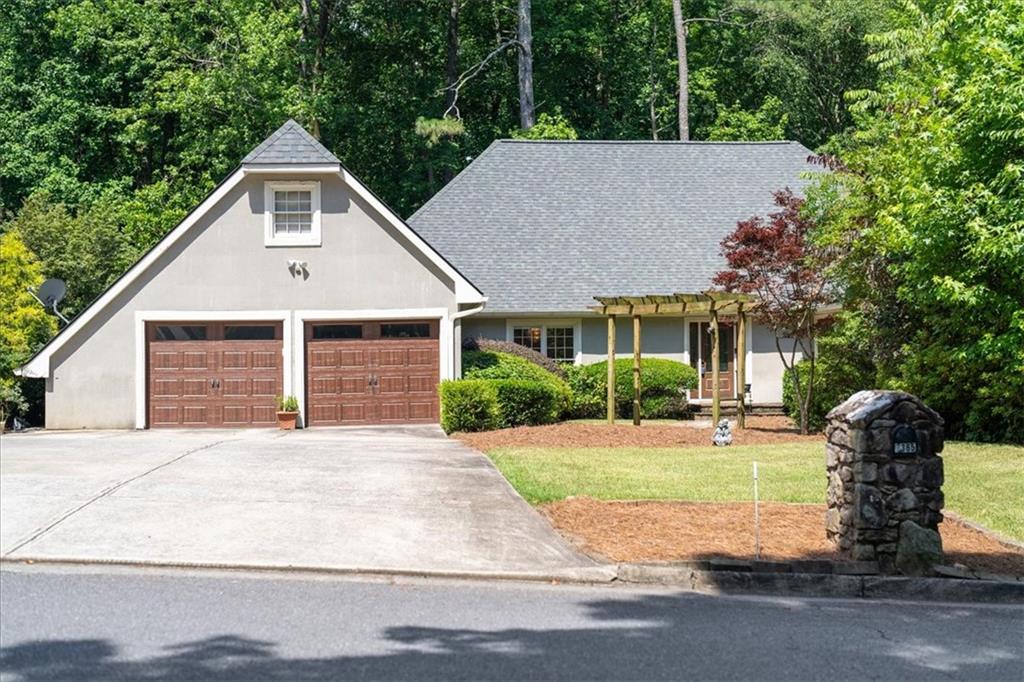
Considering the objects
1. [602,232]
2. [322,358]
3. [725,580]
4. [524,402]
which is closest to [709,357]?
[602,232]

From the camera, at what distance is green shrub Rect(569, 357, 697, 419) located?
92.4 feet

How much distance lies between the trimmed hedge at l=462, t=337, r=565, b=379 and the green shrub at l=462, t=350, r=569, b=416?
1.84 feet

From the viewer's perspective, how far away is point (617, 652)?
802 centimetres

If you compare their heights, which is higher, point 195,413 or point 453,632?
point 195,413

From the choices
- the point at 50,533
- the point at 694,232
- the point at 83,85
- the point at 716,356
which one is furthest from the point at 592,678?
the point at 83,85

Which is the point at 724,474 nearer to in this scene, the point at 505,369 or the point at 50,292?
the point at 505,369

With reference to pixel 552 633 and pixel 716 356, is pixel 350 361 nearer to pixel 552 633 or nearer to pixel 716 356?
pixel 716 356

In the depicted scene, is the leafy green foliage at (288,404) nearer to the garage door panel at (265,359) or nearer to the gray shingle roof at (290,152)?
the garage door panel at (265,359)

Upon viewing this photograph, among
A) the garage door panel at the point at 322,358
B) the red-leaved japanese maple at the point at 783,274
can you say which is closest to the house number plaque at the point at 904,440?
the red-leaved japanese maple at the point at 783,274

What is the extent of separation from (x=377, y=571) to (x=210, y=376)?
1529cm

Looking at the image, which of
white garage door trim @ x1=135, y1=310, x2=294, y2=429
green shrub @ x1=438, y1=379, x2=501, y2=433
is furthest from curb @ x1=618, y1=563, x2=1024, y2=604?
white garage door trim @ x1=135, y1=310, x2=294, y2=429

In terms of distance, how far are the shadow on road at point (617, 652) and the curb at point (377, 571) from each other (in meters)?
0.97

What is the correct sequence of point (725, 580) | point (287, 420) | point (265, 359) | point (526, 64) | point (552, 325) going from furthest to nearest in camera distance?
point (526, 64)
point (552, 325)
point (265, 359)
point (287, 420)
point (725, 580)

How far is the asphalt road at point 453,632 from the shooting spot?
7.46m
